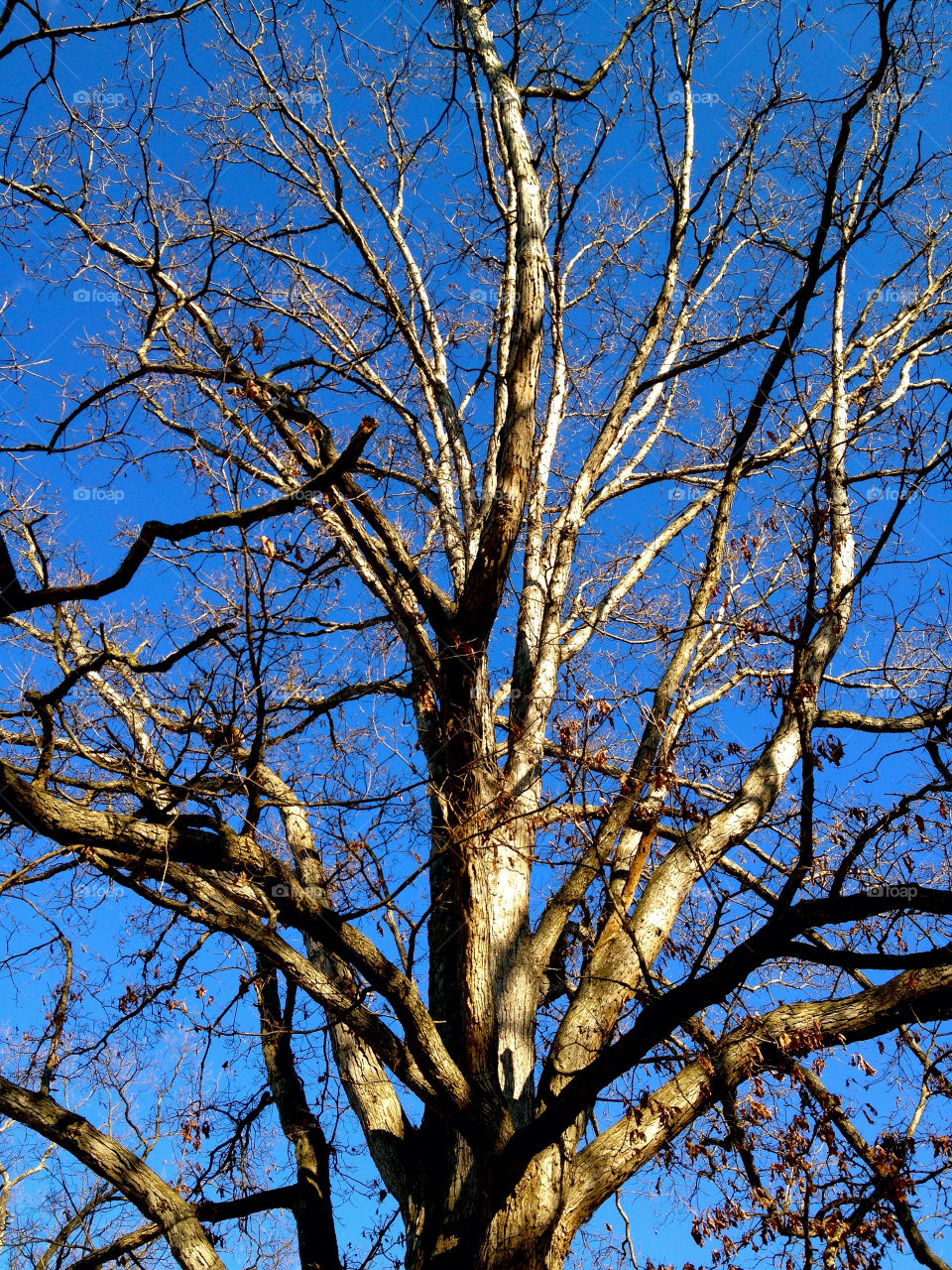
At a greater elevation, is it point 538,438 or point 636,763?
point 538,438

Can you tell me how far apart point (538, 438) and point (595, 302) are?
1876 millimetres


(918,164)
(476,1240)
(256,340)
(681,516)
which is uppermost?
(681,516)

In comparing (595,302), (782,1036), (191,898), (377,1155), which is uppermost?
(595,302)

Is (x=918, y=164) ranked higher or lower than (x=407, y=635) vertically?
higher

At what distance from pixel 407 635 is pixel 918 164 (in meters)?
3.45

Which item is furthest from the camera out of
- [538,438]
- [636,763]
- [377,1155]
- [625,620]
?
[625,620]

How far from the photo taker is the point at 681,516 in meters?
6.71

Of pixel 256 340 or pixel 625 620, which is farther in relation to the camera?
pixel 625 620

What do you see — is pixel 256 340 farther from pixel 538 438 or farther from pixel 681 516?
pixel 681 516

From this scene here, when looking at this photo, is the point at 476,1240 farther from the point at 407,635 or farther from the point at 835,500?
the point at 835,500

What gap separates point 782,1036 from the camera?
3.99 meters

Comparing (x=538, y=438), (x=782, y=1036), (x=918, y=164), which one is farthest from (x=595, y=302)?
(x=782, y=1036)

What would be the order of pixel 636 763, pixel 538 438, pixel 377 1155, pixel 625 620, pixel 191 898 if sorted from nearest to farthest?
1. pixel 191 898
2. pixel 377 1155
3. pixel 636 763
4. pixel 538 438
5. pixel 625 620

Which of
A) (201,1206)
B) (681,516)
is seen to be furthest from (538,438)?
(201,1206)
